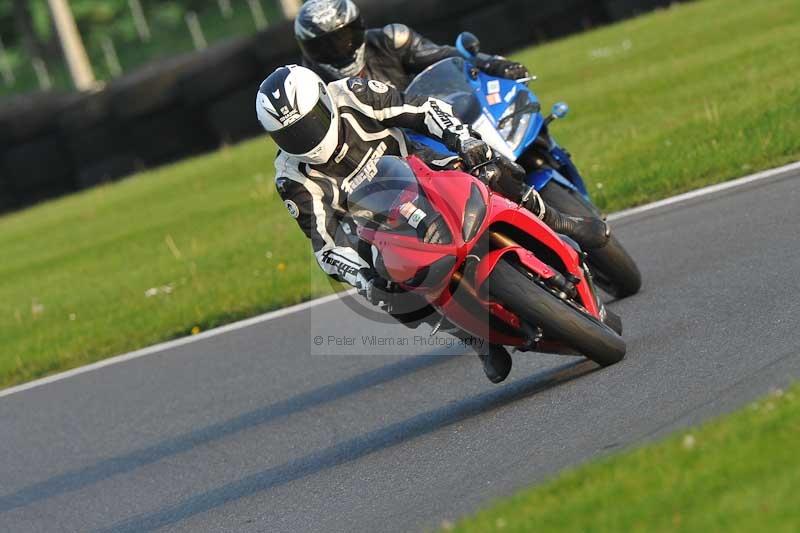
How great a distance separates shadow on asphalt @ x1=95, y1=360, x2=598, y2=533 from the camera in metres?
6.25

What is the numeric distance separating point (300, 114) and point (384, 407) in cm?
176

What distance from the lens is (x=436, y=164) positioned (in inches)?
252

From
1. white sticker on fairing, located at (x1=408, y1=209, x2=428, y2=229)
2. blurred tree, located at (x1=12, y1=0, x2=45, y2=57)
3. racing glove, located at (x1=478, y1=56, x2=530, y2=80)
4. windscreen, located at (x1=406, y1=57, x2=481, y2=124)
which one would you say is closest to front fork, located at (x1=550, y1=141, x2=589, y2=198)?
racing glove, located at (x1=478, y1=56, x2=530, y2=80)

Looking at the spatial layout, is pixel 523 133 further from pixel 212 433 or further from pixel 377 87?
pixel 212 433

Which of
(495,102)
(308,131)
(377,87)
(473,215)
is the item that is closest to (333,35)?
(495,102)

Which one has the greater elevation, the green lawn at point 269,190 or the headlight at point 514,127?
the headlight at point 514,127

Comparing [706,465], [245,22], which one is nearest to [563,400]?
[706,465]

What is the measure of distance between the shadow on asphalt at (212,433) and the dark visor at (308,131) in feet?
6.22

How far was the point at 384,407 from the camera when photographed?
23.9 feet

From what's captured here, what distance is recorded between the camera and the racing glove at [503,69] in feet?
26.0

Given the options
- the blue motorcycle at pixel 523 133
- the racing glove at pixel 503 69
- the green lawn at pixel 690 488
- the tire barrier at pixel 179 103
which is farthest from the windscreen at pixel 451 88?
the tire barrier at pixel 179 103

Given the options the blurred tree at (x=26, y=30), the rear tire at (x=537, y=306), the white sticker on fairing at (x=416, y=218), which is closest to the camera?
the white sticker on fairing at (x=416, y=218)

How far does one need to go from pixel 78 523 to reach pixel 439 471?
1.90 metres

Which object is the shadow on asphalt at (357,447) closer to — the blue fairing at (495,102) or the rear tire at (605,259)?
the rear tire at (605,259)
